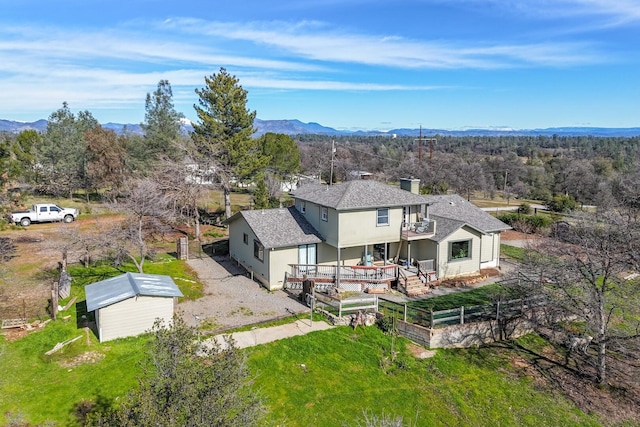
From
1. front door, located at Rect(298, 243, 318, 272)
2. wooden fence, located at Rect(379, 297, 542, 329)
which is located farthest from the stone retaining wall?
front door, located at Rect(298, 243, 318, 272)

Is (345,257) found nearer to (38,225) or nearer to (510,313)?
(510,313)

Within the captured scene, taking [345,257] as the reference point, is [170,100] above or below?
above

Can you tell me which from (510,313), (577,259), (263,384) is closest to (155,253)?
(263,384)

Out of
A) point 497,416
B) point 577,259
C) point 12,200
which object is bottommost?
point 497,416

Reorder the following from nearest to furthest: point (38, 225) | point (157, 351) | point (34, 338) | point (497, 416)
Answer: point (157, 351) < point (497, 416) < point (34, 338) < point (38, 225)

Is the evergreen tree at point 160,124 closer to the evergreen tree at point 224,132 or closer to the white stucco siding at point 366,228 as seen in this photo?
the evergreen tree at point 224,132

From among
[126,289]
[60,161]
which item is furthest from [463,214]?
[60,161]

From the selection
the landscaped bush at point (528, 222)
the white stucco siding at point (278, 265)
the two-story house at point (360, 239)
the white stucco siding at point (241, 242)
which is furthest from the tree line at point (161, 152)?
the landscaped bush at point (528, 222)
